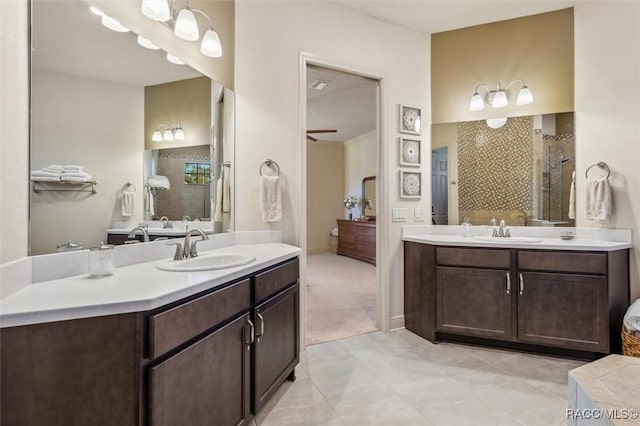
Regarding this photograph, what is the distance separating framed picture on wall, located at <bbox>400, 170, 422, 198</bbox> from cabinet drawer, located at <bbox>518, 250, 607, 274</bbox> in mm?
963

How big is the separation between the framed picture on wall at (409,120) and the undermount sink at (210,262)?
75.3 inches

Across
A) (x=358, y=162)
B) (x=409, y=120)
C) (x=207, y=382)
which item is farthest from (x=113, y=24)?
(x=358, y=162)

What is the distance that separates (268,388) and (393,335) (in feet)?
4.63

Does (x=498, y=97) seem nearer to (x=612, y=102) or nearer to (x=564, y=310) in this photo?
(x=612, y=102)

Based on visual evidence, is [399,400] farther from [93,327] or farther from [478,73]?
[478,73]

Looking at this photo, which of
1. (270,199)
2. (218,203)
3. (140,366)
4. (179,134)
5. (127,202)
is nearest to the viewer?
(140,366)

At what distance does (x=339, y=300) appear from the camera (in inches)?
148

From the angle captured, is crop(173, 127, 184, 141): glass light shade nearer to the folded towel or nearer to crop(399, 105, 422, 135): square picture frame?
crop(399, 105, 422, 135): square picture frame

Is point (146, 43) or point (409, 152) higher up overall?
point (146, 43)

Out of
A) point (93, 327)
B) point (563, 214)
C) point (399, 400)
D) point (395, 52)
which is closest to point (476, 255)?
point (563, 214)

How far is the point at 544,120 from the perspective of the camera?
2.73m

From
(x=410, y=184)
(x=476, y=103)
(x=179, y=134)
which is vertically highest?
(x=476, y=103)

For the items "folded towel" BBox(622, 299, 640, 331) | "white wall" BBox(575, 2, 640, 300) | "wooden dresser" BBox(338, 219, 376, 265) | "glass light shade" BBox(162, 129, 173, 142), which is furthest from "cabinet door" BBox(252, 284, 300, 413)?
"wooden dresser" BBox(338, 219, 376, 265)

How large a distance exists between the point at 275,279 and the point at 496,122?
250 centimetres
